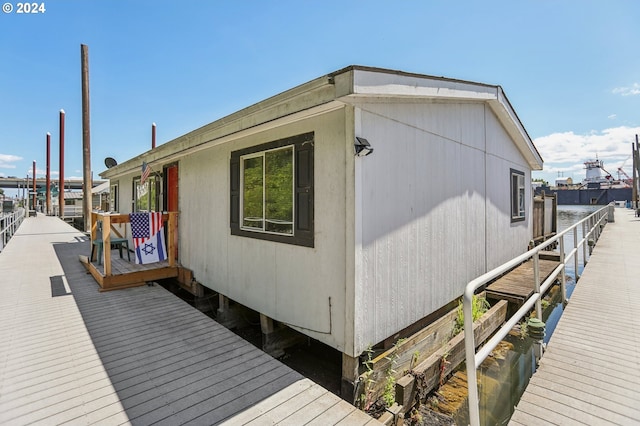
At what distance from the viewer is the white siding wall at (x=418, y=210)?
2967 mm

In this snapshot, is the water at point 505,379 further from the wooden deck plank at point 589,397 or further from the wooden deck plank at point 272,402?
the wooden deck plank at point 272,402

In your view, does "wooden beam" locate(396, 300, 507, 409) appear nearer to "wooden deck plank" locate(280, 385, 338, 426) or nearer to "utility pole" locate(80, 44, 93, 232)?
"wooden deck plank" locate(280, 385, 338, 426)

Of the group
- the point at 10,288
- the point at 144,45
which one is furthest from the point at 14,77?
the point at 10,288

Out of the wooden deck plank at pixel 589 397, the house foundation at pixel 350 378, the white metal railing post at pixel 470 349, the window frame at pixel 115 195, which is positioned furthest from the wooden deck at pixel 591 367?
the window frame at pixel 115 195

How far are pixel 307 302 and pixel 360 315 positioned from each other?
680 mm

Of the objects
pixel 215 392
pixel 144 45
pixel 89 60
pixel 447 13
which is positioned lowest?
pixel 215 392

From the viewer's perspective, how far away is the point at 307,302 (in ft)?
10.8

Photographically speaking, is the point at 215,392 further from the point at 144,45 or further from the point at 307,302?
the point at 144,45

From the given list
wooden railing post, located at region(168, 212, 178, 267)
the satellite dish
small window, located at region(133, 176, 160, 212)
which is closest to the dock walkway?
wooden railing post, located at region(168, 212, 178, 267)

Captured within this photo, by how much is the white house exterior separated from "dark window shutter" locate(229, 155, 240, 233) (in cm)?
2

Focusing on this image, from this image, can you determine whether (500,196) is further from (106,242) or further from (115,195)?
(115,195)

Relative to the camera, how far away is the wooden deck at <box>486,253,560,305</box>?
487 cm

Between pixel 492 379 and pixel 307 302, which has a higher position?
pixel 307 302

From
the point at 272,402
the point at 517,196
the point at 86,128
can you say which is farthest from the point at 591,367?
the point at 86,128
